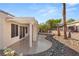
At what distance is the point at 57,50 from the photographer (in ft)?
21.5

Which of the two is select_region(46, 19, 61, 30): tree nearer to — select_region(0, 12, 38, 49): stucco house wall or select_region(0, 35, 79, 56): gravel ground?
select_region(0, 35, 79, 56): gravel ground

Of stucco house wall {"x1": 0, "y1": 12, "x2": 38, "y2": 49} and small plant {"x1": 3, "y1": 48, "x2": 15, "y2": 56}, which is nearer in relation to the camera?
small plant {"x1": 3, "y1": 48, "x2": 15, "y2": 56}

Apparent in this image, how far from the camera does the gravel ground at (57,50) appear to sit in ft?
20.9

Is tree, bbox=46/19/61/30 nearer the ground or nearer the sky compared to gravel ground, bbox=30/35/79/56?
nearer the sky

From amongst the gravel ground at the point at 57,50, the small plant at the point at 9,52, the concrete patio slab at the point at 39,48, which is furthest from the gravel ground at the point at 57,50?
the small plant at the point at 9,52

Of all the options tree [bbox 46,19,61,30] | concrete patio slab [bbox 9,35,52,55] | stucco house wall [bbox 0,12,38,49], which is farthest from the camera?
stucco house wall [bbox 0,12,38,49]

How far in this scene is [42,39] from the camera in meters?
6.79

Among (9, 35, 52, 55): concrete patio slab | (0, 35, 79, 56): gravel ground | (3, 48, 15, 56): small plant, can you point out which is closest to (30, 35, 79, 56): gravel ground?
(0, 35, 79, 56): gravel ground

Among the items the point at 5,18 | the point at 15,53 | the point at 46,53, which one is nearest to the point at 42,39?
the point at 46,53

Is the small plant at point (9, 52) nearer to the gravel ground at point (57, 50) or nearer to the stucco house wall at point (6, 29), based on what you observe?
the stucco house wall at point (6, 29)

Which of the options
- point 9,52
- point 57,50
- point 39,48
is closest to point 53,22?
point 57,50

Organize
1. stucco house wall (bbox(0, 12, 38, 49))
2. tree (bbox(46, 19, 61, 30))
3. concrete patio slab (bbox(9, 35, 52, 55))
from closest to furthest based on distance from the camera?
tree (bbox(46, 19, 61, 30)) → concrete patio slab (bbox(9, 35, 52, 55)) → stucco house wall (bbox(0, 12, 38, 49))

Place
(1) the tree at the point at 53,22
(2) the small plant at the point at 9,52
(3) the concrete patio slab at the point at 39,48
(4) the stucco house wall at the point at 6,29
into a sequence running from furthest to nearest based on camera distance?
(4) the stucco house wall at the point at 6,29 < (3) the concrete patio slab at the point at 39,48 < (1) the tree at the point at 53,22 < (2) the small plant at the point at 9,52

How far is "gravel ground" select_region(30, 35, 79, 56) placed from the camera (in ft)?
20.9
